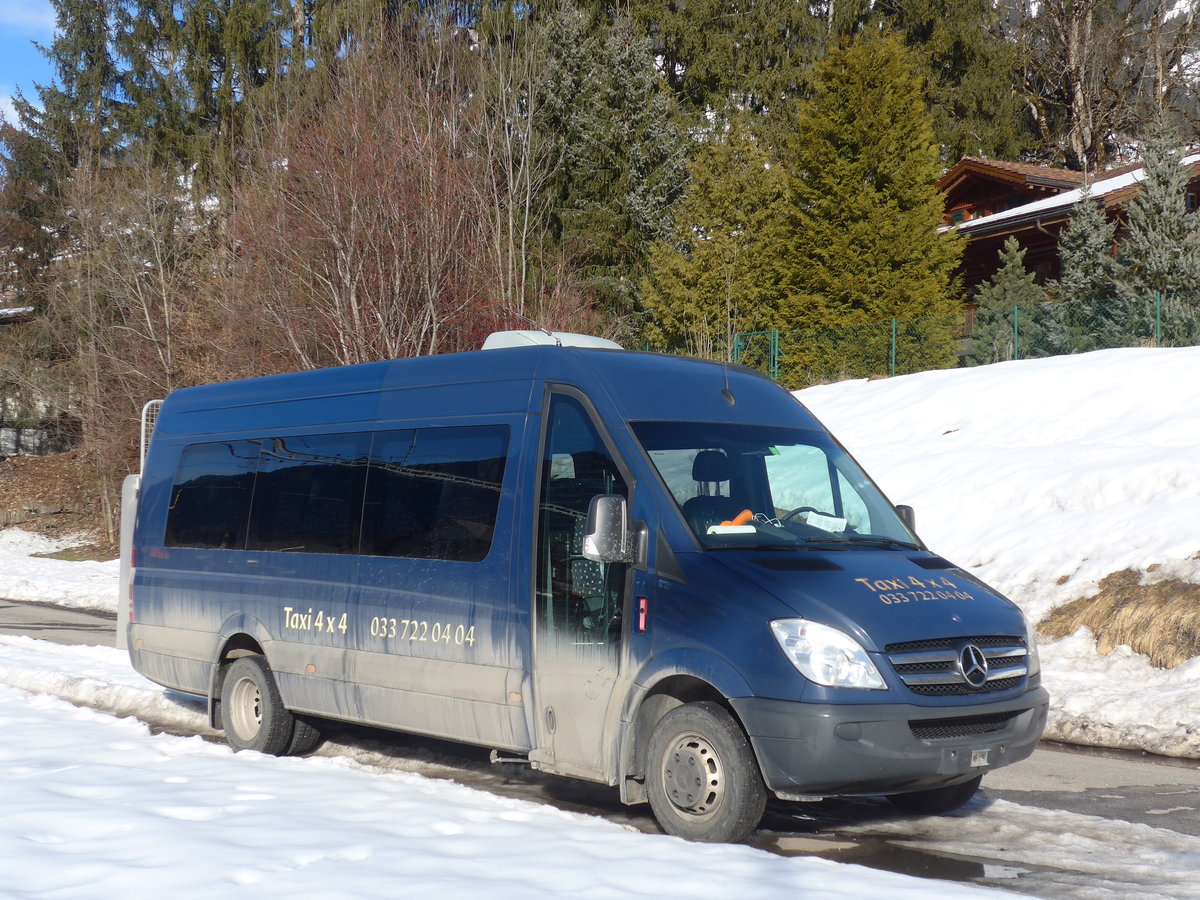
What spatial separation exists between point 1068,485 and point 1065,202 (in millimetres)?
29072

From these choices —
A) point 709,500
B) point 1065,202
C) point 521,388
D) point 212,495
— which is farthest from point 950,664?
point 1065,202

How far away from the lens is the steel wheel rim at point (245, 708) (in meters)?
8.88

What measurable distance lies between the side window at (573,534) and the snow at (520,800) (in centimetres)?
96

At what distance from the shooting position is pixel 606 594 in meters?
6.38

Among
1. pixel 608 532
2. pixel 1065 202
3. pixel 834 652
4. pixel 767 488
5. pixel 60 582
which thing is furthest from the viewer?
pixel 1065 202

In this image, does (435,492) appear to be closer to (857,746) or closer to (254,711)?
(254,711)

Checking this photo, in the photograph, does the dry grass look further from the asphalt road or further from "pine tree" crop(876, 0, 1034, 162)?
"pine tree" crop(876, 0, 1034, 162)

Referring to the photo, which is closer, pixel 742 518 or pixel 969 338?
pixel 742 518

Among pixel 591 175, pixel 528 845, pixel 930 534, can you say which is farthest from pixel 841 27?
pixel 528 845

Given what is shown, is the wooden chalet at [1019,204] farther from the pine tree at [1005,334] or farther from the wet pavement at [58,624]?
the wet pavement at [58,624]

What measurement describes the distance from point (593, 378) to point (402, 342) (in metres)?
19.7

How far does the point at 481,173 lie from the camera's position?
34.8 metres

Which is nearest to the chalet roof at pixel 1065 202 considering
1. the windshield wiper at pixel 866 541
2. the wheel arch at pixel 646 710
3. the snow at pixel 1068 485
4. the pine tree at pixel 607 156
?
the pine tree at pixel 607 156

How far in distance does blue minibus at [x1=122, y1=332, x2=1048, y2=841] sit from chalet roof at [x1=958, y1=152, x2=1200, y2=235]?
1315 inches
